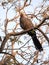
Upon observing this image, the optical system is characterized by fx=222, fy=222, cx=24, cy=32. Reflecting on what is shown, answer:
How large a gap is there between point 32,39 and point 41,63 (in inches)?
26.6

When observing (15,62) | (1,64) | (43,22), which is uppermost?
(43,22)

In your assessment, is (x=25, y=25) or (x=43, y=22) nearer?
(x=43, y=22)

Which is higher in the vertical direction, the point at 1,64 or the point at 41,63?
the point at 1,64

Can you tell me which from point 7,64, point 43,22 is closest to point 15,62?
point 7,64

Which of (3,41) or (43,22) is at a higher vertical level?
(43,22)

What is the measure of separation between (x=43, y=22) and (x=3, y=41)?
0.90 m

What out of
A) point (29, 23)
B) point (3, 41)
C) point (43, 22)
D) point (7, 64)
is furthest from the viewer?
point (29, 23)

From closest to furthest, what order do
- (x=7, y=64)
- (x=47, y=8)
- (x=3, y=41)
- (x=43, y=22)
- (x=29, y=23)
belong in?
(x=43, y=22) < (x=3, y=41) < (x=7, y=64) < (x=47, y=8) < (x=29, y=23)

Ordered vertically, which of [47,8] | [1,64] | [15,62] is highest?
[47,8]

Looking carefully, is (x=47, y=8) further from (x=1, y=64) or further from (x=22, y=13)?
(x=1, y=64)

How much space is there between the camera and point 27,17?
671 centimetres

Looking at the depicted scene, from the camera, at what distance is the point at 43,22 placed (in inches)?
162

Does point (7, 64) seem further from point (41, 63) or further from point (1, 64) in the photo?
point (41, 63)

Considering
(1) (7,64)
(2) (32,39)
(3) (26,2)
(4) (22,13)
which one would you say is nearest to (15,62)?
(1) (7,64)
